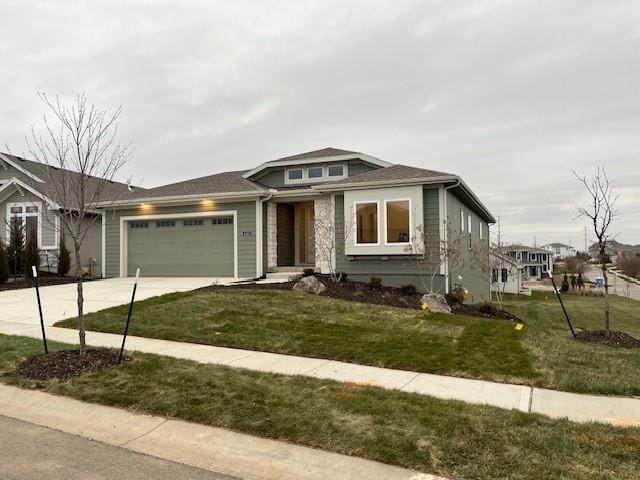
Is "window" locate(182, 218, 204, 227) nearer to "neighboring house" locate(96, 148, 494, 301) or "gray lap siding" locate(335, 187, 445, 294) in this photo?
"neighboring house" locate(96, 148, 494, 301)

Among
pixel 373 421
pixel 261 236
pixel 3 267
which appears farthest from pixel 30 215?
pixel 373 421

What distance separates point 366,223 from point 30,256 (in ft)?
42.3

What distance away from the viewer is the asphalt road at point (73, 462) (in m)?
3.24

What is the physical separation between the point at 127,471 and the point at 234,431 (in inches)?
38.0

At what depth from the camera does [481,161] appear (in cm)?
2486

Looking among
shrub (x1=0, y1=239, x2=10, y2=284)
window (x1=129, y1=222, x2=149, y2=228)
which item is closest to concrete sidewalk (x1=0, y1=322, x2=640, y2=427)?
shrub (x1=0, y1=239, x2=10, y2=284)

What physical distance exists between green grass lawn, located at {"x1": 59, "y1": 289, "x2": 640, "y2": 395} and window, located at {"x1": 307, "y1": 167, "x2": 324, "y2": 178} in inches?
254

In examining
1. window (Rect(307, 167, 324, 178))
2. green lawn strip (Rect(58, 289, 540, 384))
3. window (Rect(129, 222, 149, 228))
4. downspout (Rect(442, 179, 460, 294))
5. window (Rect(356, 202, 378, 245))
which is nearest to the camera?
green lawn strip (Rect(58, 289, 540, 384))

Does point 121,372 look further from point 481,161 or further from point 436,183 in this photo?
point 481,161

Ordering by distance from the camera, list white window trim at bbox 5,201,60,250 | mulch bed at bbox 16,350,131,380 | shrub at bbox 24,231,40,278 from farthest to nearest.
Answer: white window trim at bbox 5,201,60,250 → shrub at bbox 24,231,40,278 → mulch bed at bbox 16,350,131,380

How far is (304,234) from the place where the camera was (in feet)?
57.9

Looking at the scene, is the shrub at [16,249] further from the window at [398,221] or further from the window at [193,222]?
the window at [398,221]

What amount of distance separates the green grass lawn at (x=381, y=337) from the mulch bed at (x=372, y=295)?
88cm

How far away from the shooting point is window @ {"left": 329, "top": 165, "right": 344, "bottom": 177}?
16602 millimetres
